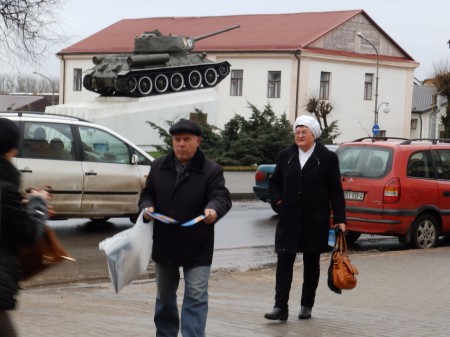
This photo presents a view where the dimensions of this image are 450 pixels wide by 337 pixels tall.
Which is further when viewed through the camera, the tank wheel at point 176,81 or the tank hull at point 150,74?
the tank wheel at point 176,81

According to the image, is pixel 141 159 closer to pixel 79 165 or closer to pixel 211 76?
pixel 79 165

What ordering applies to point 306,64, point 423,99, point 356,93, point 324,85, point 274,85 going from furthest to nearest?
point 423,99
point 356,93
point 324,85
point 274,85
point 306,64

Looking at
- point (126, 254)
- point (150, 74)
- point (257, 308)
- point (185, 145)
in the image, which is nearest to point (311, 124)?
point (257, 308)

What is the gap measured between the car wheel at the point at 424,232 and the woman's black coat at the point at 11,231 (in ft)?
31.7

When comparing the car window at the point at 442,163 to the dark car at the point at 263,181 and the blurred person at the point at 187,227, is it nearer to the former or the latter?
the dark car at the point at 263,181

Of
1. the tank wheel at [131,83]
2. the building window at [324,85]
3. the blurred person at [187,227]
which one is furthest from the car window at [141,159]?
the building window at [324,85]

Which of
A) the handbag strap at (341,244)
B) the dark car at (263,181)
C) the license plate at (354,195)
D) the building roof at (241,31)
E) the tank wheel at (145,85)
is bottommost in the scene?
the dark car at (263,181)

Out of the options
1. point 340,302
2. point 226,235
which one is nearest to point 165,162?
point 340,302

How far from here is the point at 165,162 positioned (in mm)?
6797

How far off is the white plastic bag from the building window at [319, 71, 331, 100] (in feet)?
178

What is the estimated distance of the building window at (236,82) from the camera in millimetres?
60844

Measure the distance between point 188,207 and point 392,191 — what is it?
7.42 m

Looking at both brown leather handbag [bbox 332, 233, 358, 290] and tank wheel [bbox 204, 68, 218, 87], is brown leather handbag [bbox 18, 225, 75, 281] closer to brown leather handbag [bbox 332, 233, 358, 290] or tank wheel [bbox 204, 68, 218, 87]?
brown leather handbag [bbox 332, 233, 358, 290]

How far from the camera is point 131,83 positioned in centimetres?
4634
